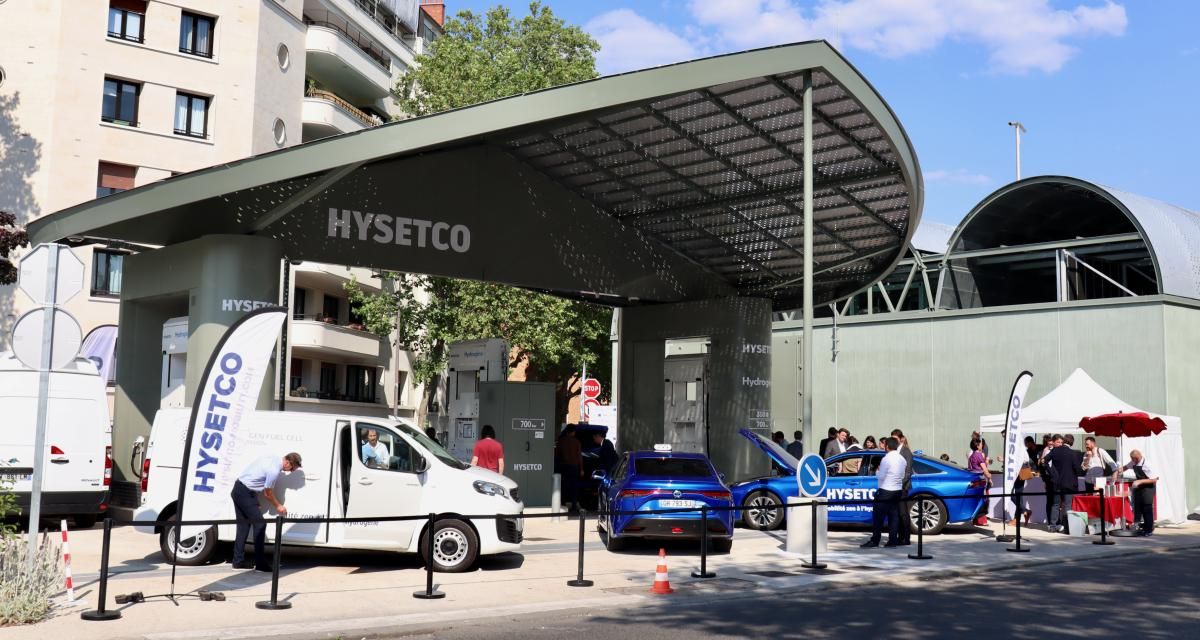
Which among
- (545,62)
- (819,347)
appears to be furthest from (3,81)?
(819,347)

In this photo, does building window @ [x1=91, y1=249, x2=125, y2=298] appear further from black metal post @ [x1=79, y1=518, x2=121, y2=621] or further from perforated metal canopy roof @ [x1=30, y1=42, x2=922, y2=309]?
black metal post @ [x1=79, y1=518, x2=121, y2=621]

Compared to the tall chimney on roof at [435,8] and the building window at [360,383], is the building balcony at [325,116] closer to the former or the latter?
the building window at [360,383]

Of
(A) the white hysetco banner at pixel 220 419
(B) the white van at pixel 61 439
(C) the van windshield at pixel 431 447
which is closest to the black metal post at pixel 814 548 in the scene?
(C) the van windshield at pixel 431 447

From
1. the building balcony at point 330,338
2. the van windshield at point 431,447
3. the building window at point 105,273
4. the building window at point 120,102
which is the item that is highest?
the building window at point 120,102

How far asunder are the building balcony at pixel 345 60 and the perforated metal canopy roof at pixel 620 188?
22929 mm

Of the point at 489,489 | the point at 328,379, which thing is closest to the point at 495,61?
the point at 328,379

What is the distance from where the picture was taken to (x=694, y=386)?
25.3 meters

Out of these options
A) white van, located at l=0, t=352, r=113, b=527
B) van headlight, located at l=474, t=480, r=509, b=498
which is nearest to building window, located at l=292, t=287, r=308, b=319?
white van, located at l=0, t=352, r=113, b=527

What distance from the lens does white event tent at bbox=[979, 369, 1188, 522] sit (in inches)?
893

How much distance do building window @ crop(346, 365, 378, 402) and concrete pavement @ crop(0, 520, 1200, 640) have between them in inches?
1193

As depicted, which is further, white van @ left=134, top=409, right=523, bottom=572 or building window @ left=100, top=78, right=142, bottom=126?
building window @ left=100, top=78, right=142, bottom=126

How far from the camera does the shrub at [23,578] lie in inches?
380

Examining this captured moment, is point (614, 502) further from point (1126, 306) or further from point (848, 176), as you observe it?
point (1126, 306)

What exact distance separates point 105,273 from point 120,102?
18.0ft
